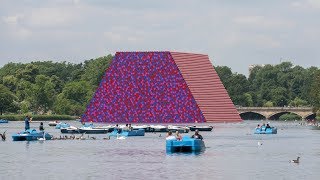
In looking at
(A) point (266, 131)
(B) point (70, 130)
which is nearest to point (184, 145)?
(B) point (70, 130)

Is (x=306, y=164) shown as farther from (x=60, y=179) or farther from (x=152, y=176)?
(x=60, y=179)

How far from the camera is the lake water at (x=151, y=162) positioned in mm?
77000

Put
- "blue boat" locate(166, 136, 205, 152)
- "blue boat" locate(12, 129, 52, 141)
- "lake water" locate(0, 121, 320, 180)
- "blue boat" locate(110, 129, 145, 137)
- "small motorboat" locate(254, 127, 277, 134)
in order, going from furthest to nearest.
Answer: "small motorboat" locate(254, 127, 277, 134)
"blue boat" locate(110, 129, 145, 137)
"blue boat" locate(12, 129, 52, 141)
"blue boat" locate(166, 136, 205, 152)
"lake water" locate(0, 121, 320, 180)

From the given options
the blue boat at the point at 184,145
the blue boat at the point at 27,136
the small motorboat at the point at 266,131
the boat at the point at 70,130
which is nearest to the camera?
the blue boat at the point at 184,145

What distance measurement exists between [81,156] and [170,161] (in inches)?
467

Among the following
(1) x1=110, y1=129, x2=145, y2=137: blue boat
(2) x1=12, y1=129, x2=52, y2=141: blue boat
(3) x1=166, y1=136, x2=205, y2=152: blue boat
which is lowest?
(3) x1=166, y1=136, x2=205, y2=152: blue boat

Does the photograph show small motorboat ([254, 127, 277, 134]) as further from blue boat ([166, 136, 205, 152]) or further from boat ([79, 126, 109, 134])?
blue boat ([166, 136, 205, 152])

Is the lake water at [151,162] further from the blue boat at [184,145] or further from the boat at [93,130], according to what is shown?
the boat at [93,130]

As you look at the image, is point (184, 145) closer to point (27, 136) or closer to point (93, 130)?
point (27, 136)

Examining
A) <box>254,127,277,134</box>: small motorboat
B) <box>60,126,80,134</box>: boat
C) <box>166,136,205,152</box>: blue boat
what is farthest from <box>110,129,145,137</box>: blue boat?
<box>166,136,205,152</box>: blue boat

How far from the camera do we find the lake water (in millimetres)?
77000

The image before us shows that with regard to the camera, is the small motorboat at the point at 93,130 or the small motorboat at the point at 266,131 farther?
the small motorboat at the point at 266,131

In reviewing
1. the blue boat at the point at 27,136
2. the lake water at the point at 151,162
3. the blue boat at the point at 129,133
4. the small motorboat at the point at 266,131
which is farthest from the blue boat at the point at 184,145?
the small motorboat at the point at 266,131

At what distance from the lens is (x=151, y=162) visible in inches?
3561
